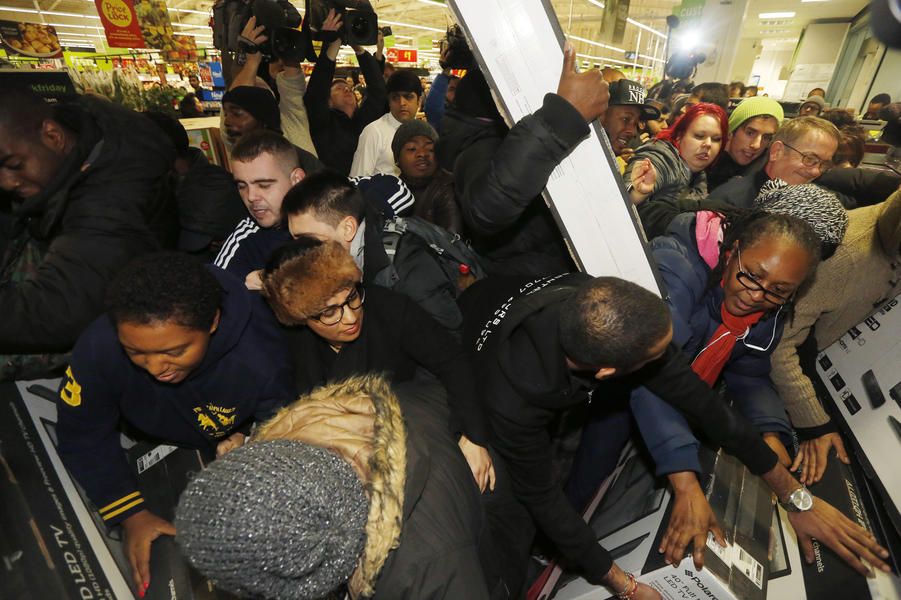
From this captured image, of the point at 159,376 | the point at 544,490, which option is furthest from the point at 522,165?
the point at 159,376

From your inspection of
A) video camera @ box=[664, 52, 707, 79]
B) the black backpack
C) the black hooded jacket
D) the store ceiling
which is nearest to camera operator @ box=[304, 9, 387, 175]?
the black backpack

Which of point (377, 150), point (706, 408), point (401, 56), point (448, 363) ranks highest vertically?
point (401, 56)

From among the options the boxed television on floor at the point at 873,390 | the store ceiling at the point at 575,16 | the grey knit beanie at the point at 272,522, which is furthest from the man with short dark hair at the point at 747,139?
the store ceiling at the point at 575,16

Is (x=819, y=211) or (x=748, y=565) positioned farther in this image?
(x=819, y=211)

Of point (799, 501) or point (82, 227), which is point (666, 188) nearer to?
point (799, 501)

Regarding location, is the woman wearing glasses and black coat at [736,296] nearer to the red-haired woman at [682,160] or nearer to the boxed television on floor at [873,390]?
the boxed television on floor at [873,390]

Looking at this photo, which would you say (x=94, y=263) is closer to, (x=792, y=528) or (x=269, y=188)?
(x=269, y=188)

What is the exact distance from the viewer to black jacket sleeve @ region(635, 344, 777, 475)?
1463 mm

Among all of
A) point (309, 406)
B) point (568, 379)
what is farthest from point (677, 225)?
point (309, 406)

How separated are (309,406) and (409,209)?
56.6 inches

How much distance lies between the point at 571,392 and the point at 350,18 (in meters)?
3.10

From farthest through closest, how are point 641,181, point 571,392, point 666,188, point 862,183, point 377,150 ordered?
point 377,150, point 862,183, point 666,188, point 641,181, point 571,392

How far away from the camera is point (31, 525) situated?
1.11m

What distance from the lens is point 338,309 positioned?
1.33 meters
